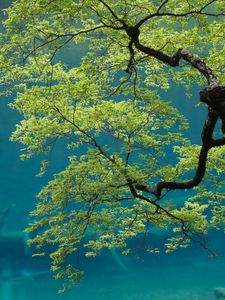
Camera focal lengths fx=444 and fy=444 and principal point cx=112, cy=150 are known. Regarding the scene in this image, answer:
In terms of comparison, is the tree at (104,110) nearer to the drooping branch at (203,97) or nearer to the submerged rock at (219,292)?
the drooping branch at (203,97)

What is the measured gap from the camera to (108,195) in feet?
13.4

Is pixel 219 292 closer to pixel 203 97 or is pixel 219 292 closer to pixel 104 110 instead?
pixel 104 110

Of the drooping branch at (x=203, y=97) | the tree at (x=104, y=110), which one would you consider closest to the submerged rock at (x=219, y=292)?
the tree at (x=104, y=110)

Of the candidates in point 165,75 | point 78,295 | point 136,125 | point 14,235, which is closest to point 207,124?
point 136,125

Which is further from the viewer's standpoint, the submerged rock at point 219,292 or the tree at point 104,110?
the submerged rock at point 219,292

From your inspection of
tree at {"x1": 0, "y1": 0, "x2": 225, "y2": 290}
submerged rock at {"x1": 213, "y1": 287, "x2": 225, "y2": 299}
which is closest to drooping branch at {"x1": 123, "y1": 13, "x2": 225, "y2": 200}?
tree at {"x1": 0, "y1": 0, "x2": 225, "y2": 290}

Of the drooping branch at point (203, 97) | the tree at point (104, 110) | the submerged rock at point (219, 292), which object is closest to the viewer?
the drooping branch at point (203, 97)

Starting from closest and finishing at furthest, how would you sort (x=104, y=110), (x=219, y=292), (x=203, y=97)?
1. (x=203, y=97)
2. (x=104, y=110)
3. (x=219, y=292)

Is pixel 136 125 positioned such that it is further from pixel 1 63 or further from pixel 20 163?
pixel 20 163

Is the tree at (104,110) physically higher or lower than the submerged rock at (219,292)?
lower

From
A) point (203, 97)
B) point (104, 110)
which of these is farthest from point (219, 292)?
point (203, 97)

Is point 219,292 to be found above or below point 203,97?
above

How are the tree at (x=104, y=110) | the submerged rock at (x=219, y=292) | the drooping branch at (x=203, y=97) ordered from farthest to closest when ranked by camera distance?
the submerged rock at (x=219, y=292)
the tree at (x=104, y=110)
the drooping branch at (x=203, y=97)

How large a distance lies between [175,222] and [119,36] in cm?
189
